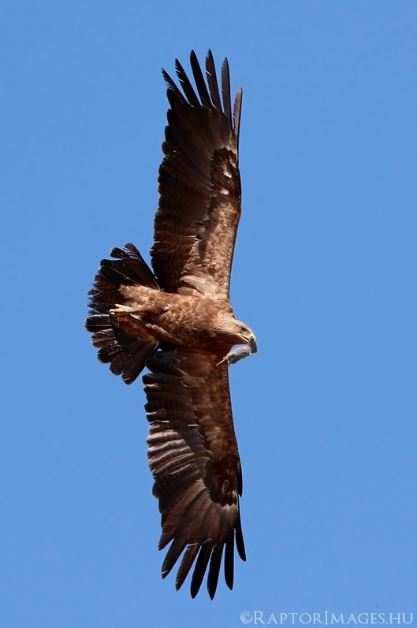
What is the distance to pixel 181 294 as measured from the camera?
1908 centimetres

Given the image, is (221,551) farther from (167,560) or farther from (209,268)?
(209,268)

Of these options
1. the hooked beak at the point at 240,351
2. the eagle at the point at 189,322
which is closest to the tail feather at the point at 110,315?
the eagle at the point at 189,322

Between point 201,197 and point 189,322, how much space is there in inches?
48.0

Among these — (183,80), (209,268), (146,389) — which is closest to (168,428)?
(146,389)

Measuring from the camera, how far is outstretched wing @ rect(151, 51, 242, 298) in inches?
747

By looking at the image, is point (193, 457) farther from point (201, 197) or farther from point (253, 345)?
point (201, 197)

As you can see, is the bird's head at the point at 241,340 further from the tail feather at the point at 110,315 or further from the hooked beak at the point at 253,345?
the tail feather at the point at 110,315

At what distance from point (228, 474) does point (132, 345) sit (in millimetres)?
1608

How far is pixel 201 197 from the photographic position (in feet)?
62.6

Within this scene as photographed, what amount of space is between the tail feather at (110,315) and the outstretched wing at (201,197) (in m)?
0.21

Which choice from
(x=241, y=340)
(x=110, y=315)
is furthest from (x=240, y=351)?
(x=110, y=315)

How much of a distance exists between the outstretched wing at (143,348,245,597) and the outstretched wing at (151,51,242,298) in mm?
779

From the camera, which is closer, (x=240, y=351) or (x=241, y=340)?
(x=241, y=340)

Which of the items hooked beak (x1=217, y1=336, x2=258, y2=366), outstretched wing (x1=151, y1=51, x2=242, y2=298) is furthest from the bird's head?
outstretched wing (x1=151, y1=51, x2=242, y2=298)
